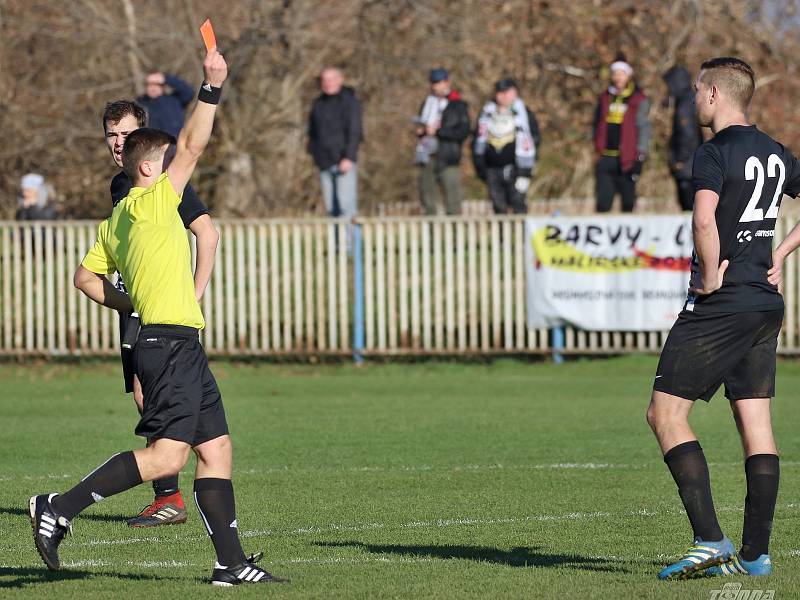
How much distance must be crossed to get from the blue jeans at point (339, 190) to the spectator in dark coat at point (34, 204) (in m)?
3.55

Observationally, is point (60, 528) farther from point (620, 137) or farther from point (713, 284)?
point (620, 137)

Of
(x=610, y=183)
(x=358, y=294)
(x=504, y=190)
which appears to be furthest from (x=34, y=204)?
(x=610, y=183)

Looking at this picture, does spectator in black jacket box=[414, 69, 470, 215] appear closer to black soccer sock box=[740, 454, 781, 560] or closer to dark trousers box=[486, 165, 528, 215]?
dark trousers box=[486, 165, 528, 215]

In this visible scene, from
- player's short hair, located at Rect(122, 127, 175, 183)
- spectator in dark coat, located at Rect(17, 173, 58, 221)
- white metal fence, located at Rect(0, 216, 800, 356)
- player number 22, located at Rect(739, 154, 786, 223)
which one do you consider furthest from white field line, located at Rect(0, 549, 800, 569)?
spectator in dark coat, located at Rect(17, 173, 58, 221)

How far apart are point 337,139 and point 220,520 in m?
13.0

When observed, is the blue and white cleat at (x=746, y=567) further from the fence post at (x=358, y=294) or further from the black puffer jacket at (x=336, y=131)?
the black puffer jacket at (x=336, y=131)

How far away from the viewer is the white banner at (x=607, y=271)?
1684 centimetres

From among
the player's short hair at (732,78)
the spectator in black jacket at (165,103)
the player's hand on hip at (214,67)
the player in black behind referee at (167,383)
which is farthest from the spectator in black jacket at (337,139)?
the player's hand on hip at (214,67)

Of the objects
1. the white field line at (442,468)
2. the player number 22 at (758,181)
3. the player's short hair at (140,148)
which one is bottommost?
the white field line at (442,468)

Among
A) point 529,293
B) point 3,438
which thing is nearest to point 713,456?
point 3,438

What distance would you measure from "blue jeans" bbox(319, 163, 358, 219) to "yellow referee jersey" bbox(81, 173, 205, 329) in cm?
1247

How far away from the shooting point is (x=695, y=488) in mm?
6516

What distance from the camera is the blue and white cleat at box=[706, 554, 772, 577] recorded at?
6.55 m

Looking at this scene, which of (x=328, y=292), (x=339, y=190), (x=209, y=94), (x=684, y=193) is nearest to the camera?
(x=209, y=94)
